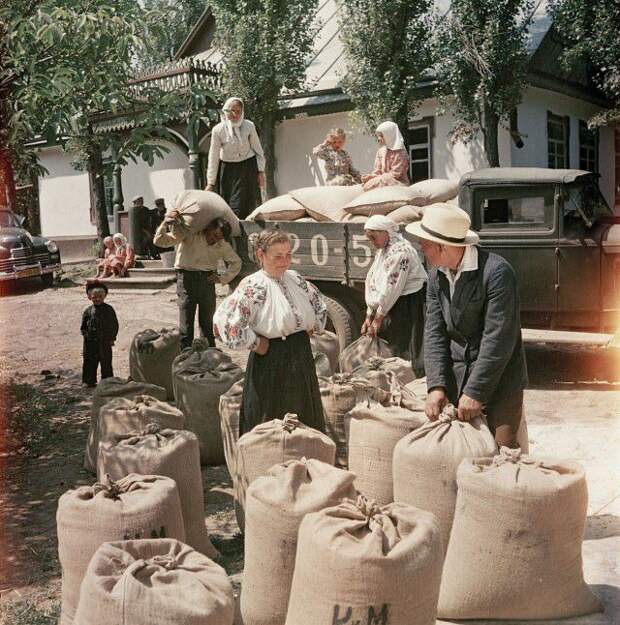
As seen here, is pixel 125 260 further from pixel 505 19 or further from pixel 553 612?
pixel 553 612

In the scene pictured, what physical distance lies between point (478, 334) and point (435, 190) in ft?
14.0

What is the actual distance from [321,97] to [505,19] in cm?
461

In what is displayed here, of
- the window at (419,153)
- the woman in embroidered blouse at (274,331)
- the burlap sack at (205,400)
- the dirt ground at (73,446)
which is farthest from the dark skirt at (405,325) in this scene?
the window at (419,153)

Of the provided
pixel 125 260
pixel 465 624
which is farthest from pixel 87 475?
pixel 125 260

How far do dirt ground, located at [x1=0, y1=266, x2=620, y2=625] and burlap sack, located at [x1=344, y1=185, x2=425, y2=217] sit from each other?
2.04 metres

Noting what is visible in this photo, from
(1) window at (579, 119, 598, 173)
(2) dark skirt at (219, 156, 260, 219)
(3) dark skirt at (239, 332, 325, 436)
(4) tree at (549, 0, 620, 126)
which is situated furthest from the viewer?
(1) window at (579, 119, 598, 173)

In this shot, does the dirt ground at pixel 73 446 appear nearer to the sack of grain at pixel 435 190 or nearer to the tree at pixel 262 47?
the sack of grain at pixel 435 190

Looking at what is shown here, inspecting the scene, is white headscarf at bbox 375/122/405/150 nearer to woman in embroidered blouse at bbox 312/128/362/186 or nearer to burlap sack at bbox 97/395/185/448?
woman in embroidered blouse at bbox 312/128/362/186

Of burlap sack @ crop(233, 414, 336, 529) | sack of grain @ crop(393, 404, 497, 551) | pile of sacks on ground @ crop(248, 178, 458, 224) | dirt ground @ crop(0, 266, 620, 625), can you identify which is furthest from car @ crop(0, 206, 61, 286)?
sack of grain @ crop(393, 404, 497, 551)

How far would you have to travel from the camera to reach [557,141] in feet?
54.6

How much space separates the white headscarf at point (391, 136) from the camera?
7.93 m

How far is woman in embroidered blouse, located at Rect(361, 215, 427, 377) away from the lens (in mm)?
5910

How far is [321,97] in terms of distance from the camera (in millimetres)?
16609

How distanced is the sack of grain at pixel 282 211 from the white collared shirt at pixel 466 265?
4.32 m
